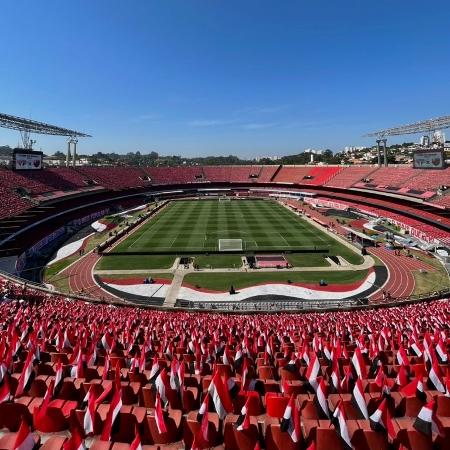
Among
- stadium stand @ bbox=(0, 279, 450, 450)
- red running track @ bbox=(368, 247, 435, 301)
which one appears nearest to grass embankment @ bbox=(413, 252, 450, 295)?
red running track @ bbox=(368, 247, 435, 301)

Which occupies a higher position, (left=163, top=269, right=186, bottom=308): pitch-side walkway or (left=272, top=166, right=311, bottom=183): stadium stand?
(left=272, top=166, right=311, bottom=183): stadium stand

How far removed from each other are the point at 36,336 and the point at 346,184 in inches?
3093

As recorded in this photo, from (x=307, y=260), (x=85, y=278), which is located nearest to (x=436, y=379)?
(x=307, y=260)

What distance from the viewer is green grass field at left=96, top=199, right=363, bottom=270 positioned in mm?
39469

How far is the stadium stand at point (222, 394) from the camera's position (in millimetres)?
6805

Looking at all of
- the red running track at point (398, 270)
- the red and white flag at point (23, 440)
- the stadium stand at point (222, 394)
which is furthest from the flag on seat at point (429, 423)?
the red running track at point (398, 270)

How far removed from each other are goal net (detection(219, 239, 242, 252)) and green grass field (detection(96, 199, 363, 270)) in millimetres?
844

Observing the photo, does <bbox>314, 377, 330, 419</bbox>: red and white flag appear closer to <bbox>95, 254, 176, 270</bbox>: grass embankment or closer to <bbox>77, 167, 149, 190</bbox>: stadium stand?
<bbox>95, 254, 176, 270</bbox>: grass embankment

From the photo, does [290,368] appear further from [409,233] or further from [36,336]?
[409,233]

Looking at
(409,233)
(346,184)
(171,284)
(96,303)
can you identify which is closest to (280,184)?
(346,184)

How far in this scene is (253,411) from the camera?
7926mm

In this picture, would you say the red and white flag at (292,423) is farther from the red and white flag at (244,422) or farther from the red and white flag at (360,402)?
the red and white flag at (360,402)

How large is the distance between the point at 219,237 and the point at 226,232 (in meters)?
3.52

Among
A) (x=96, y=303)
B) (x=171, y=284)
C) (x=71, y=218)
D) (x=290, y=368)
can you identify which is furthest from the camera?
(x=71, y=218)
